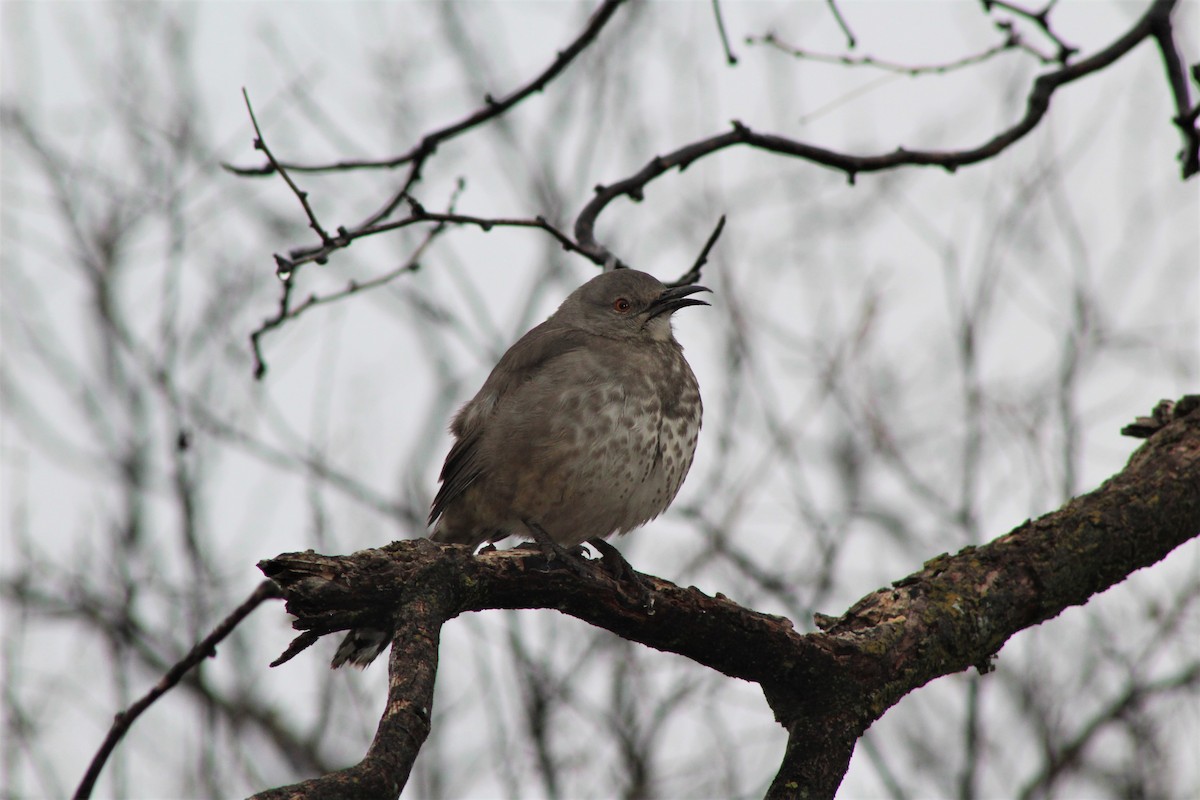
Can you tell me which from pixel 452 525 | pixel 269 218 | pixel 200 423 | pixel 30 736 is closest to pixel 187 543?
pixel 200 423

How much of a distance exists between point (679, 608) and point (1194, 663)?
289 inches

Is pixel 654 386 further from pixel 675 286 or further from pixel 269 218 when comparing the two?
pixel 269 218

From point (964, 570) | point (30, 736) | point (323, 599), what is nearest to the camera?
point (323, 599)

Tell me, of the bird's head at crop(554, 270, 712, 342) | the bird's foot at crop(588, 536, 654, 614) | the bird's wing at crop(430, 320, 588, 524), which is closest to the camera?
the bird's foot at crop(588, 536, 654, 614)

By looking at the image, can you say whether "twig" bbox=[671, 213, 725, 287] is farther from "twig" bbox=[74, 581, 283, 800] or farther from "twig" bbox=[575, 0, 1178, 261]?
"twig" bbox=[74, 581, 283, 800]

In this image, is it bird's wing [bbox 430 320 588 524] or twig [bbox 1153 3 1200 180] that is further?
bird's wing [bbox 430 320 588 524]

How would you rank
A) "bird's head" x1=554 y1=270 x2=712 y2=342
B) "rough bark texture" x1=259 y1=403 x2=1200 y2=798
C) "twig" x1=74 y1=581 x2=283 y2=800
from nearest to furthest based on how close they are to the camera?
"rough bark texture" x1=259 y1=403 x2=1200 y2=798 → "twig" x1=74 y1=581 x2=283 y2=800 → "bird's head" x1=554 y1=270 x2=712 y2=342

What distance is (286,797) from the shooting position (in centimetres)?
236

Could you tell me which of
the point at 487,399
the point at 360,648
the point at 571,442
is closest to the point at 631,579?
the point at 360,648

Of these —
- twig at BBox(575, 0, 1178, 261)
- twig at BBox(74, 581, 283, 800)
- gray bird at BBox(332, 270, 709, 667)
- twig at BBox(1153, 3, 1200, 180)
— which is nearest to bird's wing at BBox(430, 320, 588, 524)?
gray bird at BBox(332, 270, 709, 667)

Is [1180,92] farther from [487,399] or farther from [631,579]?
[487,399]

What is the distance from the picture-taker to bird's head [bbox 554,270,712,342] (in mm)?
6754

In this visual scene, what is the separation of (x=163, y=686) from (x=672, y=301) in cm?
372

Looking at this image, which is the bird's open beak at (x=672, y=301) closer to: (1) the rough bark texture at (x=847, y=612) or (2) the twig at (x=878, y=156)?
(2) the twig at (x=878, y=156)
